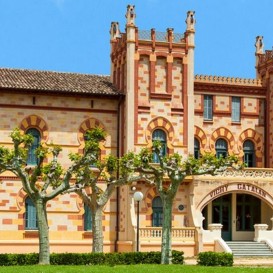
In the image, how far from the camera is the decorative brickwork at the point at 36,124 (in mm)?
48750

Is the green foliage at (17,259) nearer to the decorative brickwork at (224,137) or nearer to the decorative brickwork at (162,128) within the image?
the decorative brickwork at (162,128)

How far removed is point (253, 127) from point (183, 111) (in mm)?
5987

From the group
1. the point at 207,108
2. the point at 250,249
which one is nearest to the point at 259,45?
Result: the point at 207,108

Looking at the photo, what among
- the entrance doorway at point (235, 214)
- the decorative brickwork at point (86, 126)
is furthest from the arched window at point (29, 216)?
the entrance doorway at point (235, 214)

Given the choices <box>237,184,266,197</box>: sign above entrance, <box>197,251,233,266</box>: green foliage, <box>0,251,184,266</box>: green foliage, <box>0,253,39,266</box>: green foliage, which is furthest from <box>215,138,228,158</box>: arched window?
<box>0,253,39,266</box>: green foliage

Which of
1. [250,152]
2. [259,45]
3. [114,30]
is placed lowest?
[250,152]

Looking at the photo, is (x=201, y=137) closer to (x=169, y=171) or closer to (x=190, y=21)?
(x=190, y=21)

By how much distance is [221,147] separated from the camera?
53469 mm

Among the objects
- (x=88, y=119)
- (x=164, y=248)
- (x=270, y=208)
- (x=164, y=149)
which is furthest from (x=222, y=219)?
(x=164, y=248)

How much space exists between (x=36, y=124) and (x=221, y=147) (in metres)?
12.3

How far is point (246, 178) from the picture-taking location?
50.4m

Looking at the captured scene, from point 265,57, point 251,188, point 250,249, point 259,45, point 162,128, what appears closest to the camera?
point 250,249

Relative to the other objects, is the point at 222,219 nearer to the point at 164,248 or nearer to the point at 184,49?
the point at 184,49

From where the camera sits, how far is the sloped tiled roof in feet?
160
